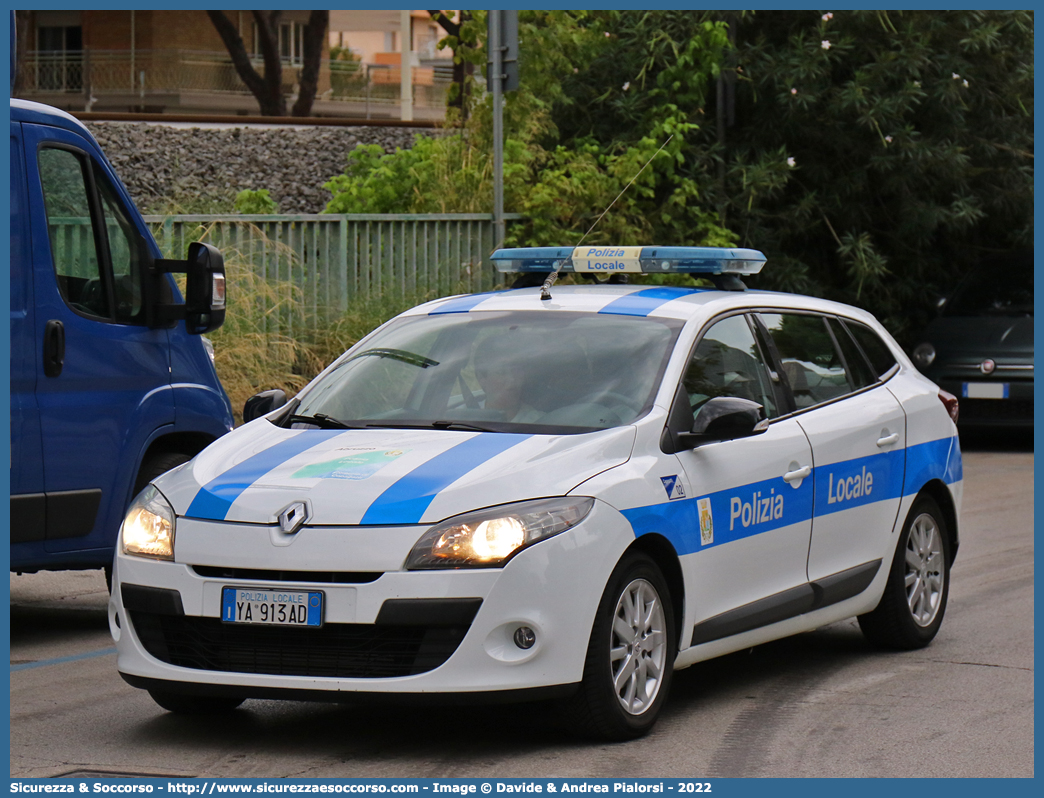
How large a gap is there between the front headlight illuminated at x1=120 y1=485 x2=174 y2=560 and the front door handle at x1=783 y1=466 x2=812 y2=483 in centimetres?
233

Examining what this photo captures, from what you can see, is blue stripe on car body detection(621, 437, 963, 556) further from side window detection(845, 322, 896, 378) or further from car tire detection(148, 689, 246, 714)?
car tire detection(148, 689, 246, 714)

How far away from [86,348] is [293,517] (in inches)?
98.3

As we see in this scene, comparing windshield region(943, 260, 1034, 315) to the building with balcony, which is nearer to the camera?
windshield region(943, 260, 1034, 315)

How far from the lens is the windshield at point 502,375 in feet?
19.5

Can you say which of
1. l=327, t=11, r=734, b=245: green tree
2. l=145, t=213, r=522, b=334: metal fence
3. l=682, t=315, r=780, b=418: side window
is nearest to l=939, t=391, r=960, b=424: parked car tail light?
l=682, t=315, r=780, b=418: side window

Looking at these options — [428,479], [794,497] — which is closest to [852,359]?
[794,497]

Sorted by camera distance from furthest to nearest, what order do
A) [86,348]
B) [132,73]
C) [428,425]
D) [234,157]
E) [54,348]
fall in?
[132,73] → [234,157] → [86,348] → [54,348] → [428,425]

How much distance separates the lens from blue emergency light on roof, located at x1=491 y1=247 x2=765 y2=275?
6965 millimetres

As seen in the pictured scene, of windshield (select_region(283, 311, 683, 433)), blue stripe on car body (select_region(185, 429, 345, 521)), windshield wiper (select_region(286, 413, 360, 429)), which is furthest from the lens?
windshield wiper (select_region(286, 413, 360, 429))

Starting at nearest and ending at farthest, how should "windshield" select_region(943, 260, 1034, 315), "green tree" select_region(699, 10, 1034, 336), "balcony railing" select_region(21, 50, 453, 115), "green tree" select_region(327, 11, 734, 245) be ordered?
"green tree" select_region(327, 11, 734, 245) < "windshield" select_region(943, 260, 1034, 315) < "green tree" select_region(699, 10, 1034, 336) < "balcony railing" select_region(21, 50, 453, 115)

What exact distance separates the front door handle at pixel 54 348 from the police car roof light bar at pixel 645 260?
2010 mm

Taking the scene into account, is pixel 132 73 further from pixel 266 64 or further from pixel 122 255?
pixel 122 255

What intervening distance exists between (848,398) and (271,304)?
8.34 m

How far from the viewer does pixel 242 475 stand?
5527 mm
